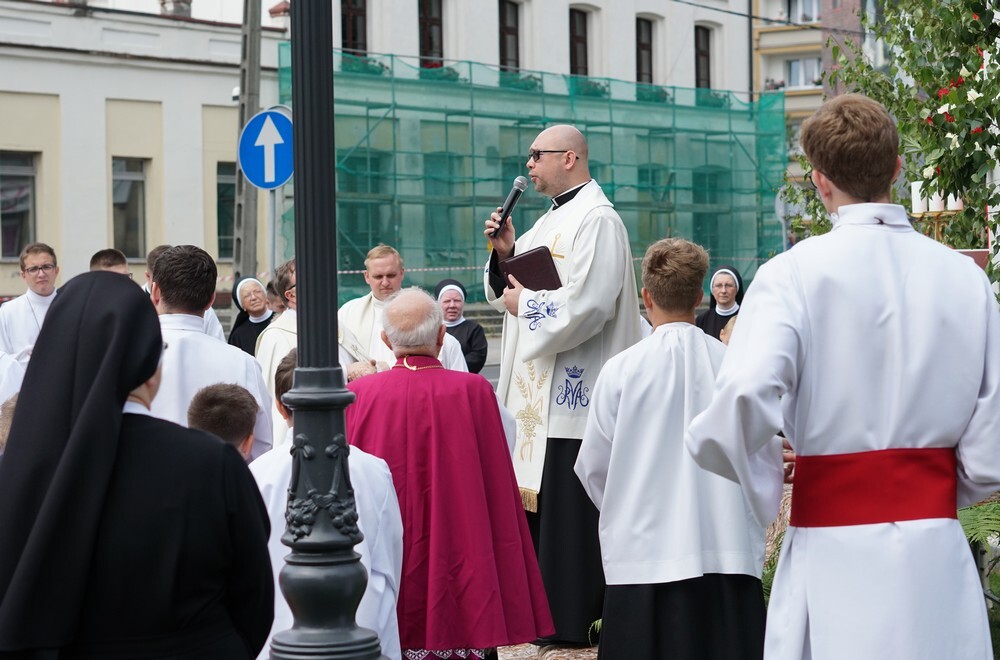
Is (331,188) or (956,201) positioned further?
(956,201)

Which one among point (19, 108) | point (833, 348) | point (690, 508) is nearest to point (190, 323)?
point (690, 508)

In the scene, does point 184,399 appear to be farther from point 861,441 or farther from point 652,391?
point 861,441

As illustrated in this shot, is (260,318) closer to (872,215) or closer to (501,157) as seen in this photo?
(872,215)

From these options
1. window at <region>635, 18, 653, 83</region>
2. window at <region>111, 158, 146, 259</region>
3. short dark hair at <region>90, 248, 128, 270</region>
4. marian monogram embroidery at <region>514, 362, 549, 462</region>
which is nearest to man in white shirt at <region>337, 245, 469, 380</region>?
marian monogram embroidery at <region>514, 362, 549, 462</region>

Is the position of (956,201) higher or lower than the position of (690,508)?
higher

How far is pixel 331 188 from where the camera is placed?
4.46 metres

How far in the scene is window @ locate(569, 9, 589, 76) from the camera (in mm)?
39438

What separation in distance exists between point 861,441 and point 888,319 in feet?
0.96

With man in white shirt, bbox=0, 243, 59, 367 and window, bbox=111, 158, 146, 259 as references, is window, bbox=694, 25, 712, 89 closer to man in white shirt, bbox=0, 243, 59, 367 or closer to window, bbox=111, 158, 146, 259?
window, bbox=111, 158, 146, 259

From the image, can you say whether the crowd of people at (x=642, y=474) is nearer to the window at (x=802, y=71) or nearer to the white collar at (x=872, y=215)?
the white collar at (x=872, y=215)

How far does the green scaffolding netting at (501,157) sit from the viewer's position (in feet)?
104

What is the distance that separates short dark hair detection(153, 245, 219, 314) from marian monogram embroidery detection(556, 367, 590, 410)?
192 cm

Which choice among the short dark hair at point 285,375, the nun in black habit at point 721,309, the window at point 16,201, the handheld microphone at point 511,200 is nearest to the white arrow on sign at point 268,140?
the nun in black habit at point 721,309

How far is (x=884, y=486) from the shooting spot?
11.6 ft
